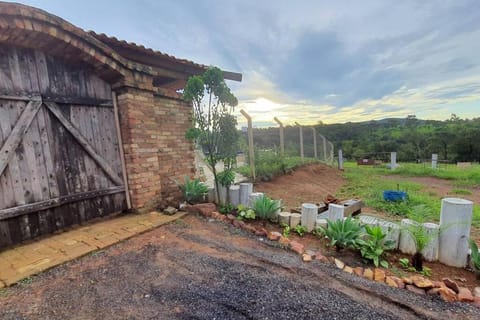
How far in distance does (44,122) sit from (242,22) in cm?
493

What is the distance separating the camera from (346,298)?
170 cm

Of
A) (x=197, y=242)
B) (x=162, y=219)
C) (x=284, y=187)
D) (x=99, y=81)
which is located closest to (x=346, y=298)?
(x=197, y=242)

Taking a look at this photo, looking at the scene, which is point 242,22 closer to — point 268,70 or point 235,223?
point 268,70

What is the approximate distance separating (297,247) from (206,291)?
126 cm

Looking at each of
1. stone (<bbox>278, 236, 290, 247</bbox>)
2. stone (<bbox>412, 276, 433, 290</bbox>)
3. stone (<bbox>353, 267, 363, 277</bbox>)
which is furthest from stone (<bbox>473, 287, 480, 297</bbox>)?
stone (<bbox>278, 236, 290, 247</bbox>)

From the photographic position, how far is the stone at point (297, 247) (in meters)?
2.49

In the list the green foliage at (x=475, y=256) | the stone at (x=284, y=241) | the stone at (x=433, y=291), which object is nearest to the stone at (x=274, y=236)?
the stone at (x=284, y=241)

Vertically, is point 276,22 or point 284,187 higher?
point 276,22

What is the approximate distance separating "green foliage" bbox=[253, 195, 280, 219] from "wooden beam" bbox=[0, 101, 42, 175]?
10.2 ft

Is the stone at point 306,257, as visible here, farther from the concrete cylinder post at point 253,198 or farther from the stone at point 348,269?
the concrete cylinder post at point 253,198

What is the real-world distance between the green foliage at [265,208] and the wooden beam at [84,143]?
7.58 ft

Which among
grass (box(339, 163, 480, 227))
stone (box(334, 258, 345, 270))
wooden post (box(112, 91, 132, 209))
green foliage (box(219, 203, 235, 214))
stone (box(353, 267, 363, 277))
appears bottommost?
grass (box(339, 163, 480, 227))

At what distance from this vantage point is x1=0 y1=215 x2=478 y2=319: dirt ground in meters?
1.52

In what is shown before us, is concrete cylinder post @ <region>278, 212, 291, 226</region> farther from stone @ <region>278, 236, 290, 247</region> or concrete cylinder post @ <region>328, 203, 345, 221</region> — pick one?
concrete cylinder post @ <region>328, 203, 345, 221</region>
